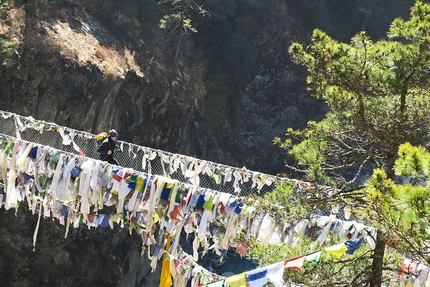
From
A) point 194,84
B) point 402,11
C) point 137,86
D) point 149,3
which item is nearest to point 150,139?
point 137,86

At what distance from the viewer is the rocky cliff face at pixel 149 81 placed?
1519 centimetres

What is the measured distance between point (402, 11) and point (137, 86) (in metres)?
22.0

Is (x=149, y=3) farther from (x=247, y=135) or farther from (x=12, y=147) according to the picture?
(x=12, y=147)

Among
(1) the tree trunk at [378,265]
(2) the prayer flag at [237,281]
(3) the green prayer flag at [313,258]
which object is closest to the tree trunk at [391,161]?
(1) the tree trunk at [378,265]

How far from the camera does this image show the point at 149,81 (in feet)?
66.4

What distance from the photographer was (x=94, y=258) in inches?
640

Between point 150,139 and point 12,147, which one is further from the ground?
point 150,139

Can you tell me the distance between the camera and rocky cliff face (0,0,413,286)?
49.8 ft

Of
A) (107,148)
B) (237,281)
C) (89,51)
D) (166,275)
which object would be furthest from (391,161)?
(89,51)

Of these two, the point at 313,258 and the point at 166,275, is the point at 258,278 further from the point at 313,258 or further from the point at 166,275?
the point at 166,275

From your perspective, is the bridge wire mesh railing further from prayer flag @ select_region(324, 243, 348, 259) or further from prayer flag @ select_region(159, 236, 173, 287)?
prayer flag @ select_region(324, 243, 348, 259)

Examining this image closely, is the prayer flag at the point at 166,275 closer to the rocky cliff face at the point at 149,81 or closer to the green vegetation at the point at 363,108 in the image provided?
the green vegetation at the point at 363,108

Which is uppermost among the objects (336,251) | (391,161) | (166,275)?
(391,161)

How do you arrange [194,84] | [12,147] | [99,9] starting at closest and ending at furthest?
[12,147]
[99,9]
[194,84]
